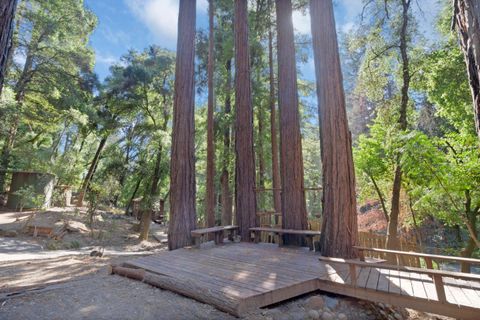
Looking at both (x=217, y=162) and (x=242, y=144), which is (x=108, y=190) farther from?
(x=242, y=144)

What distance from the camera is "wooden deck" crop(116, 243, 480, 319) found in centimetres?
300

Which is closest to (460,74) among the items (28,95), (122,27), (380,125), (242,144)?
(380,125)

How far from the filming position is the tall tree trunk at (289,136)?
21.4 feet

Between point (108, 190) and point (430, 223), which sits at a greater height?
point (108, 190)

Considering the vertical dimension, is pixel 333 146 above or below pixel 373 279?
above

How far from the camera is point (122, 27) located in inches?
535

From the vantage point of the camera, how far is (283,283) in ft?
11.6

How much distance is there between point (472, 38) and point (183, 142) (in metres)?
5.70

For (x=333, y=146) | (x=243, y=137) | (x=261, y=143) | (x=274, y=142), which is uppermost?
(x=261, y=143)

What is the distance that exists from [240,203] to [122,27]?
12.2 metres

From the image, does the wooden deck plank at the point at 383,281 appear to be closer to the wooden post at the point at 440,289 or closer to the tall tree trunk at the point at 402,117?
the wooden post at the point at 440,289

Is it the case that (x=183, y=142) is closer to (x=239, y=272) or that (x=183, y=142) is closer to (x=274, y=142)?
(x=239, y=272)

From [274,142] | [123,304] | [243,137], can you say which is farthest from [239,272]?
[274,142]

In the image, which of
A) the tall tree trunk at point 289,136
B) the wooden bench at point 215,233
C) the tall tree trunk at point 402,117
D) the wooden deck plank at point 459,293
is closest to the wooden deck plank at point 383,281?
the wooden deck plank at point 459,293
